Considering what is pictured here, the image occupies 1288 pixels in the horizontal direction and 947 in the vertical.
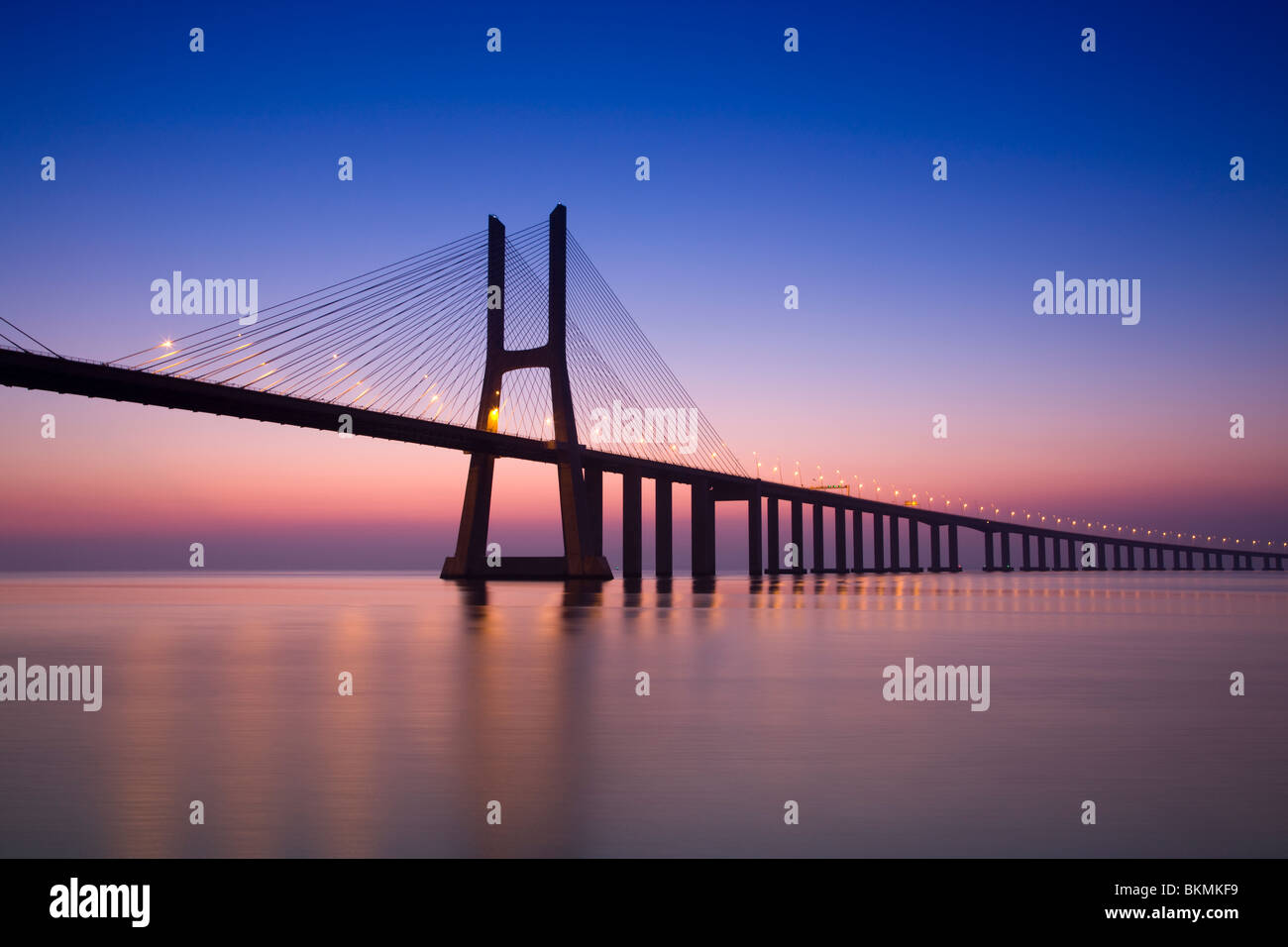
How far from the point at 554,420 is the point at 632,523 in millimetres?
20717

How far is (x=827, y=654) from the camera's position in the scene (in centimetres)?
2273

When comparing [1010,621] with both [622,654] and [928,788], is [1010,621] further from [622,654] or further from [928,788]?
[928,788]

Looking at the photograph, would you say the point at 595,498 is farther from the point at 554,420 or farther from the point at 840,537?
the point at 840,537

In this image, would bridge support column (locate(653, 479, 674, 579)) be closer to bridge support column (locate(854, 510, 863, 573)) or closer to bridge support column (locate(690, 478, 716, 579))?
bridge support column (locate(690, 478, 716, 579))

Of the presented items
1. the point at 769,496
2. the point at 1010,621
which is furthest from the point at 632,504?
the point at 1010,621

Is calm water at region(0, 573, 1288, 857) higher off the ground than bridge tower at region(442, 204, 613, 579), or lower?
lower

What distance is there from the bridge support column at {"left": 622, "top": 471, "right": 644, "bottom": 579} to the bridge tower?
361 inches

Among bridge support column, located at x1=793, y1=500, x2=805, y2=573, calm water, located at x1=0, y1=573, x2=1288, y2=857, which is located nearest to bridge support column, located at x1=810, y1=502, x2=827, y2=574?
bridge support column, located at x1=793, y1=500, x2=805, y2=573

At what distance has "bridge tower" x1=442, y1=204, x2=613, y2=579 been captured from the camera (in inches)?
2719

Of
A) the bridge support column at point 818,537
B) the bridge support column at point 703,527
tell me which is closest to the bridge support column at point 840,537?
the bridge support column at point 818,537

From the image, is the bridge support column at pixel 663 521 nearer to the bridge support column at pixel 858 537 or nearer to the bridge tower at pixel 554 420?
the bridge tower at pixel 554 420

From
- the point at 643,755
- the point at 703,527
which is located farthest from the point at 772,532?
the point at 643,755

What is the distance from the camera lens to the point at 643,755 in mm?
10664
